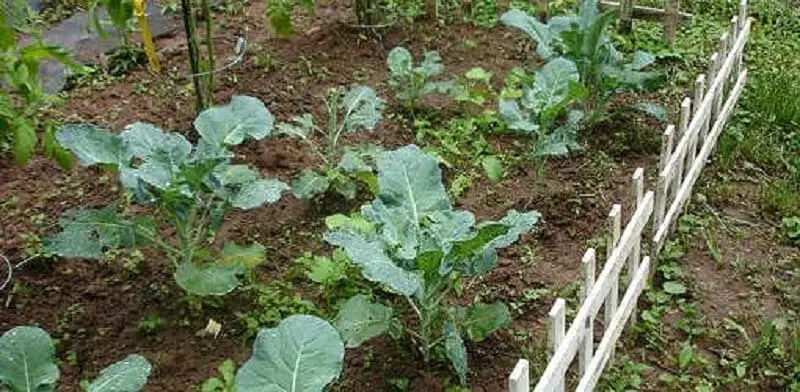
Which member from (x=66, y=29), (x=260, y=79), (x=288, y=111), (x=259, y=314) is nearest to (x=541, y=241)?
(x=259, y=314)

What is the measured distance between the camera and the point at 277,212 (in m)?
4.84

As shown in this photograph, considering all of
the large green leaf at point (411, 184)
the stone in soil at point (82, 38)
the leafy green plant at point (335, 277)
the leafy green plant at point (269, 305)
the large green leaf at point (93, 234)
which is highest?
the large green leaf at point (411, 184)

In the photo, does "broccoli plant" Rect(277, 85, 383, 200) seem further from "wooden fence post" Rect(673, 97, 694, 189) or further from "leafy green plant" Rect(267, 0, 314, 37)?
"wooden fence post" Rect(673, 97, 694, 189)


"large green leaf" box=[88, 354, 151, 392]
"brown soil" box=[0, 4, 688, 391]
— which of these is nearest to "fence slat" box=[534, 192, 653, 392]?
"brown soil" box=[0, 4, 688, 391]

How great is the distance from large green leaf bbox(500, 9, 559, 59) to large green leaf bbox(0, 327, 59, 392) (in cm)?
305

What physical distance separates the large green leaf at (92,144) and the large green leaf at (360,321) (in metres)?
1.11

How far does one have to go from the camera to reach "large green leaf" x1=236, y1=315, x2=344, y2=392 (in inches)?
119

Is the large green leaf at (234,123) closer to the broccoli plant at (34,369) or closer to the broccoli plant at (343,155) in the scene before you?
the broccoli plant at (343,155)

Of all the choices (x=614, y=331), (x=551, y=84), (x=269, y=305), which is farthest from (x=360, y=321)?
(x=551, y=84)

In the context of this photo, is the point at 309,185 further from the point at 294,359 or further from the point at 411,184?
the point at 294,359

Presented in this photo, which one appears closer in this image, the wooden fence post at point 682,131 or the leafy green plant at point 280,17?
the wooden fence post at point 682,131

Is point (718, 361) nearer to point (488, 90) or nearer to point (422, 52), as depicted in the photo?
point (488, 90)

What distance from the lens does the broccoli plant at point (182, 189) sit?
12.7 feet

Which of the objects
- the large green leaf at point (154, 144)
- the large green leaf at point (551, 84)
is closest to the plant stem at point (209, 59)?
the large green leaf at point (154, 144)
